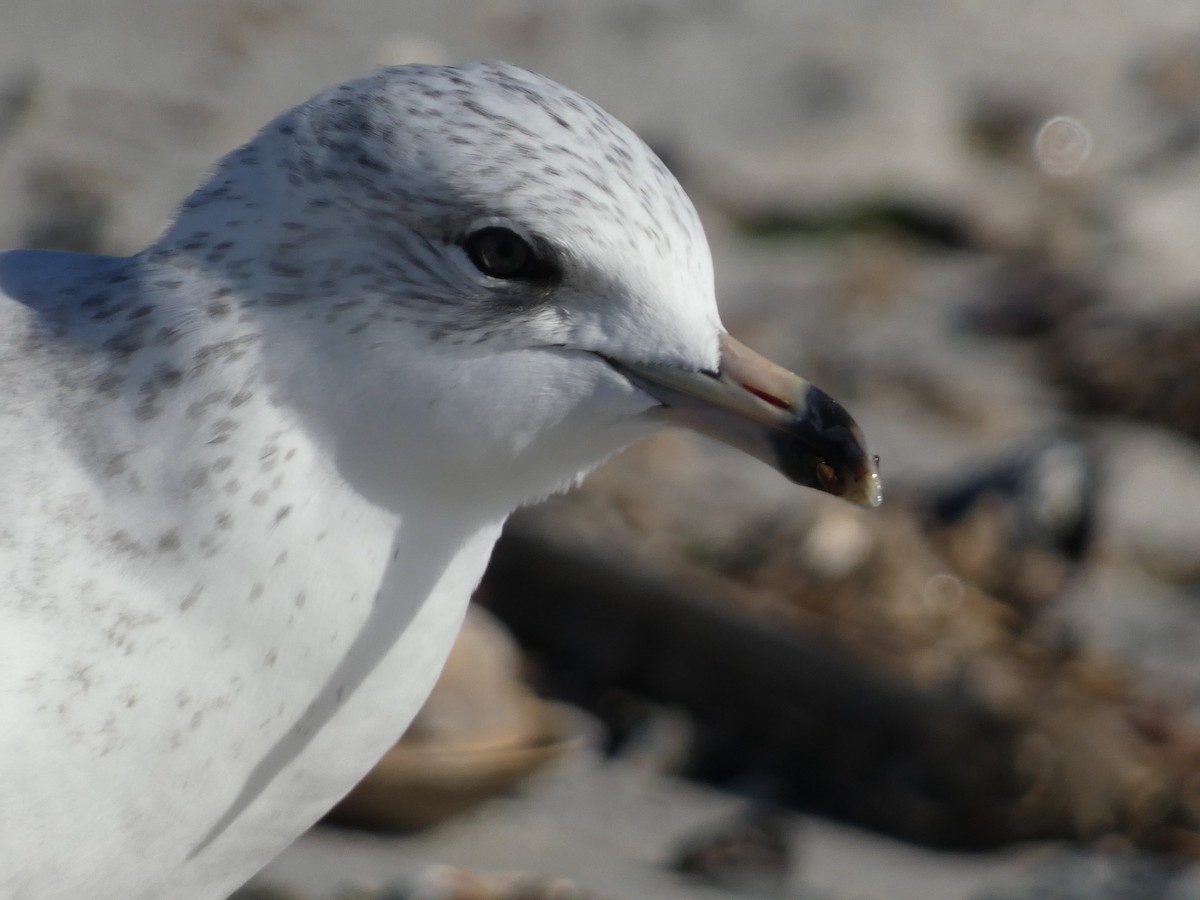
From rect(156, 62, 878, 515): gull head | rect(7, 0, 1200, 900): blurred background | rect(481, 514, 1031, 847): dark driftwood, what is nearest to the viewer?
rect(156, 62, 878, 515): gull head

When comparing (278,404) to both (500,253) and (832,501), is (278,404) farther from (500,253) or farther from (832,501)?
(832,501)

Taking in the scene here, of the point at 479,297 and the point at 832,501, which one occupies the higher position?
the point at 832,501

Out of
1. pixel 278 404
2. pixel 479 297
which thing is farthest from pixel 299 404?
pixel 479 297

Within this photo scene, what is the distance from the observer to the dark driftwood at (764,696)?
4.41m

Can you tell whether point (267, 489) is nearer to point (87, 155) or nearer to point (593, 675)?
point (593, 675)

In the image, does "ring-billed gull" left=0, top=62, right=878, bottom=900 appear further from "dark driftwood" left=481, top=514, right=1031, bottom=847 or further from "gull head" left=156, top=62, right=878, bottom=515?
"dark driftwood" left=481, top=514, right=1031, bottom=847

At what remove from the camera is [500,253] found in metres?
2.34

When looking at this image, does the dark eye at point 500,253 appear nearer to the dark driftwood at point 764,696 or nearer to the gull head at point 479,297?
the gull head at point 479,297

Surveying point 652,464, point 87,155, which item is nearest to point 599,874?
point 652,464

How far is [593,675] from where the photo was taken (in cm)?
484

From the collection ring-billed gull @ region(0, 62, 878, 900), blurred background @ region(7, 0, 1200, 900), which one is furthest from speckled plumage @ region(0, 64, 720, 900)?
blurred background @ region(7, 0, 1200, 900)

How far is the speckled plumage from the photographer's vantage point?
90.6 inches

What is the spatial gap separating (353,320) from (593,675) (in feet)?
8.79

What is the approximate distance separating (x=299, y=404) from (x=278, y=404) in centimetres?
3
